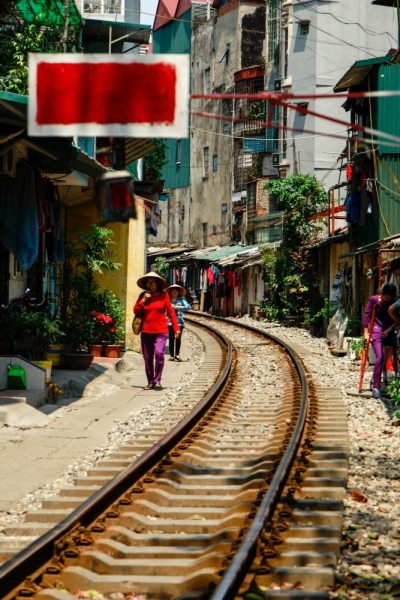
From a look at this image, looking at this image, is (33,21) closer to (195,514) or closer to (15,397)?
(15,397)

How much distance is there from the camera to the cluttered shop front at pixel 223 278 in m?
44.7

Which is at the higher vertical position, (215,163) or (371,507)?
(215,163)

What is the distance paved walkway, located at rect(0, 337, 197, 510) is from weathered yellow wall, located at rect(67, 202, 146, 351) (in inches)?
175

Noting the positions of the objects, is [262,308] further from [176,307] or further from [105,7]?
[176,307]

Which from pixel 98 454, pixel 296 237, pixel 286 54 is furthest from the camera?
pixel 286 54

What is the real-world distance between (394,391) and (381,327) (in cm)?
96

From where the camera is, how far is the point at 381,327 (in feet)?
44.9

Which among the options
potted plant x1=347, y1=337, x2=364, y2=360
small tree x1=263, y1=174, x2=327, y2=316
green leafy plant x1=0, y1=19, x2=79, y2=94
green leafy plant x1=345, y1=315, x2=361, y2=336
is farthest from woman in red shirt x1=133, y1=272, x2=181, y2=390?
small tree x1=263, y1=174, x2=327, y2=316

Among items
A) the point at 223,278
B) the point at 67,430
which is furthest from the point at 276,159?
the point at 67,430

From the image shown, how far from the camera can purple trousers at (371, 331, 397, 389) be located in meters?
13.5

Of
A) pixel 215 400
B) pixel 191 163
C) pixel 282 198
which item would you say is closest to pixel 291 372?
pixel 215 400

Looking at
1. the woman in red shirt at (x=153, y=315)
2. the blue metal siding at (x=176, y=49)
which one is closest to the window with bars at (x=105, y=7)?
the woman in red shirt at (x=153, y=315)

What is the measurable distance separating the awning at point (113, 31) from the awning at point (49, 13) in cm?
204

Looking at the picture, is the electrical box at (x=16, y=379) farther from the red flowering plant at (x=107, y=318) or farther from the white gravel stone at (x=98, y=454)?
the red flowering plant at (x=107, y=318)
